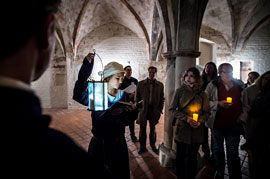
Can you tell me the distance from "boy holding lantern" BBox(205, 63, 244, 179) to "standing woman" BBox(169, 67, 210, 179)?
0.29 meters

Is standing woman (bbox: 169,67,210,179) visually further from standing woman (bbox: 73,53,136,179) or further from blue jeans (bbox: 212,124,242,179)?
standing woman (bbox: 73,53,136,179)

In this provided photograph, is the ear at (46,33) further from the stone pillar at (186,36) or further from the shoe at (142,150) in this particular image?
the shoe at (142,150)

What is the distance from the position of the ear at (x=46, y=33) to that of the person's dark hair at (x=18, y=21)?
0.03 meters

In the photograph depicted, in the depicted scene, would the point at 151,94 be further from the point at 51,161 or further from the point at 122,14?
the point at 122,14

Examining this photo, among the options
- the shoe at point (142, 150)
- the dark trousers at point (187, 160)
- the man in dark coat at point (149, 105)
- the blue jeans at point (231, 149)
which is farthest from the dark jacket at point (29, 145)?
the shoe at point (142, 150)

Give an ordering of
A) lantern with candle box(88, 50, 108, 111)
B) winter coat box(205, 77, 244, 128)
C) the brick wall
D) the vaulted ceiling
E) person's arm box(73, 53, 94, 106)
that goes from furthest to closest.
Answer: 1. the brick wall
2. the vaulted ceiling
3. winter coat box(205, 77, 244, 128)
4. person's arm box(73, 53, 94, 106)
5. lantern with candle box(88, 50, 108, 111)

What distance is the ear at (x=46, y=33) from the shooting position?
488 millimetres

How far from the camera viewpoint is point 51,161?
435 millimetres

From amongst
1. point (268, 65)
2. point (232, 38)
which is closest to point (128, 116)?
point (232, 38)

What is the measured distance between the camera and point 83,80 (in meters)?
1.90

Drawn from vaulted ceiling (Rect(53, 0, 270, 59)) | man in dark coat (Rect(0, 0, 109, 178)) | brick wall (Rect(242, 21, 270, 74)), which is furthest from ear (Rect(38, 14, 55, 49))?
brick wall (Rect(242, 21, 270, 74))

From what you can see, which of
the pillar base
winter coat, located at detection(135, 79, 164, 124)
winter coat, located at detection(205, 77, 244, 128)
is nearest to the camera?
winter coat, located at detection(205, 77, 244, 128)

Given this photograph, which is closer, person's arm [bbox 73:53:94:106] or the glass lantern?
the glass lantern

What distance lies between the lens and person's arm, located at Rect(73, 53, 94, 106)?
1862 mm
